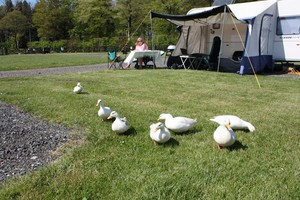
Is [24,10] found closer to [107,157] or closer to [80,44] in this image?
[80,44]

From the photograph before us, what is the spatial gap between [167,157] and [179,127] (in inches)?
24.1

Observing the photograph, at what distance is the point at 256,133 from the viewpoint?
364cm

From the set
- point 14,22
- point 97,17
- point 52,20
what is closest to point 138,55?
point 97,17

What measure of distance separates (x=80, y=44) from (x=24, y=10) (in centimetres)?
3324

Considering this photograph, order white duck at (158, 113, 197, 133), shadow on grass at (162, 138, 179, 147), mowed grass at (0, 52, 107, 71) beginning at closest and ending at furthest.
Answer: shadow on grass at (162, 138, 179, 147)
white duck at (158, 113, 197, 133)
mowed grass at (0, 52, 107, 71)

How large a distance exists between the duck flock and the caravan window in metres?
9.15

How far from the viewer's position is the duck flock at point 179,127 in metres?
3.02

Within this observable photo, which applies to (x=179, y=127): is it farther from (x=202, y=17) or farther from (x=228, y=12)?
(x=202, y=17)

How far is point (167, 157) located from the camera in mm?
2922

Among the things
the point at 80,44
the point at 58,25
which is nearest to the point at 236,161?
the point at 80,44

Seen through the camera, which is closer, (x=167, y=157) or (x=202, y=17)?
(x=167, y=157)

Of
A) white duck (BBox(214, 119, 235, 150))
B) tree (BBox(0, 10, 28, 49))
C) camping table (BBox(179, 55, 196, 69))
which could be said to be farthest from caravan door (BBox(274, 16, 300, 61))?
tree (BBox(0, 10, 28, 49))

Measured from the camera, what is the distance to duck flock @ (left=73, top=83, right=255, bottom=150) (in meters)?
3.02

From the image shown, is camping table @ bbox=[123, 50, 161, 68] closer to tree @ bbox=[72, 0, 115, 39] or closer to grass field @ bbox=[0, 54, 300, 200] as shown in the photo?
A: grass field @ bbox=[0, 54, 300, 200]
